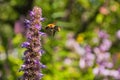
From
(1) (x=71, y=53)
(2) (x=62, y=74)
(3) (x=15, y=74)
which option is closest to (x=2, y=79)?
(3) (x=15, y=74)

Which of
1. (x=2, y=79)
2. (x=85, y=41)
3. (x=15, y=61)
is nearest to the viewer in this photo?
(x=2, y=79)

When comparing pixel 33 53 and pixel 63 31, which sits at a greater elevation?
pixel 63 31

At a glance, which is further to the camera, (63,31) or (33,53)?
(63,31)

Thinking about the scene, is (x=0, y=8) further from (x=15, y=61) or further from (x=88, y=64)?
(x=88, y=64)

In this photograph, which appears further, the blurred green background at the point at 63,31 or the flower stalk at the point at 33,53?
the blurred green background at the point at 63,31

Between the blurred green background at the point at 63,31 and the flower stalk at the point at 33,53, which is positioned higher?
the blurred green background at the point at 63,31

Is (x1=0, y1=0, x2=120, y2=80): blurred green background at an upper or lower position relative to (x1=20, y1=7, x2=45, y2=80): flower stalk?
upper

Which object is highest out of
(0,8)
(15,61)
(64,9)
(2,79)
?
(64,9)

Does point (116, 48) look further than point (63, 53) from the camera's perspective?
Yes
